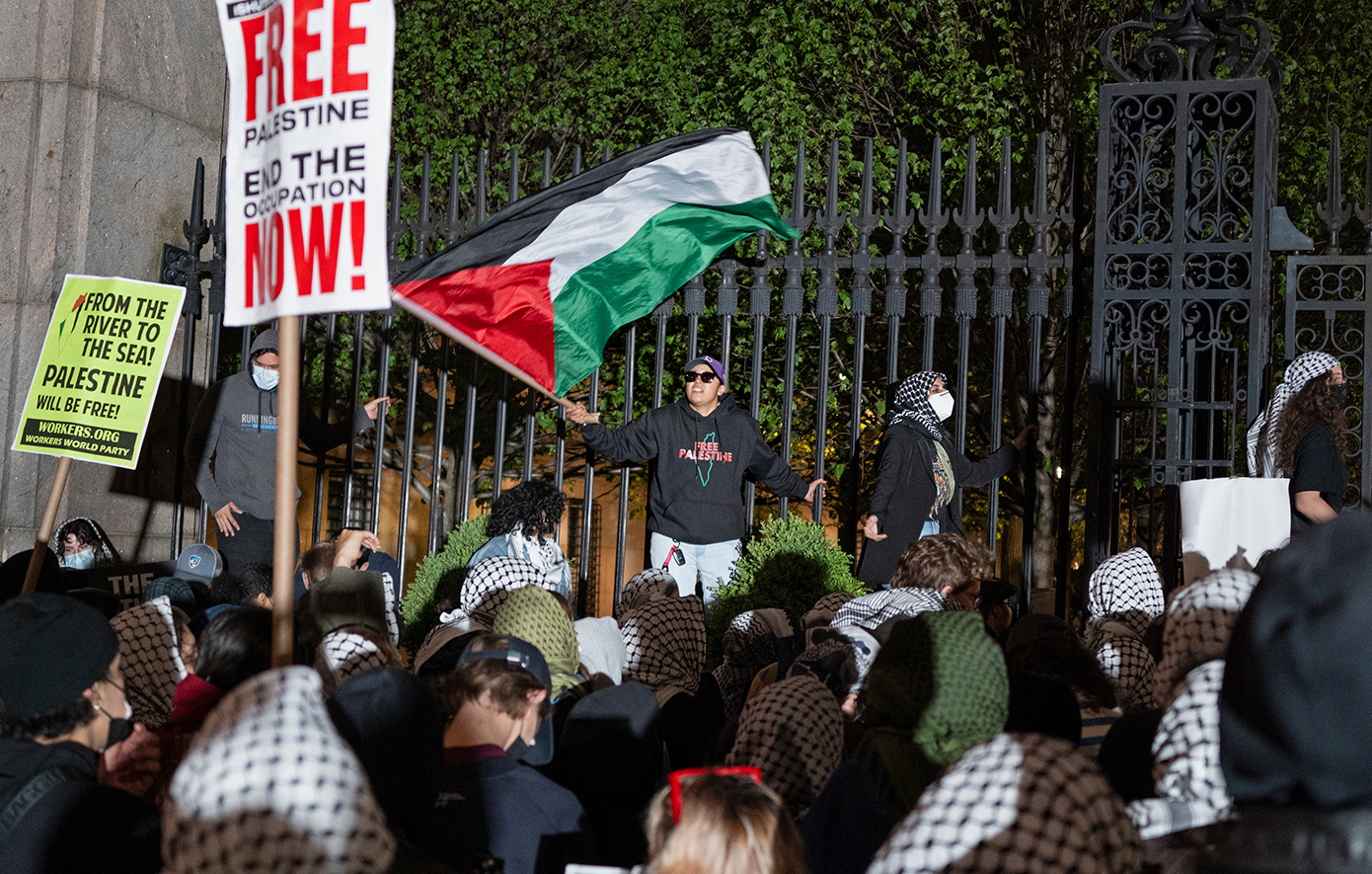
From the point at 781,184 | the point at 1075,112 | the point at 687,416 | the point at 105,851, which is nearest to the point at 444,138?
the point at 781,184

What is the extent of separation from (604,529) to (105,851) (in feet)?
82.9

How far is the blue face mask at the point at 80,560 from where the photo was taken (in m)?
7.53

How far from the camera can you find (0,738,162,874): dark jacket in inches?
94.1

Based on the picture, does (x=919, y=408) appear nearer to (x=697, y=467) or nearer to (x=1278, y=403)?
(x=697, y=467)

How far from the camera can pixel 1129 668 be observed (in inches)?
158

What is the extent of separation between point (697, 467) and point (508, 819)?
5.00 m

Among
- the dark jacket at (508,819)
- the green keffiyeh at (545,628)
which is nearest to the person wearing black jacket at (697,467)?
the green keffiyeh at (545,628)

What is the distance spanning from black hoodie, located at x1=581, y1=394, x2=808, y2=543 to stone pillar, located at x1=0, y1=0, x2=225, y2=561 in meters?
3.23

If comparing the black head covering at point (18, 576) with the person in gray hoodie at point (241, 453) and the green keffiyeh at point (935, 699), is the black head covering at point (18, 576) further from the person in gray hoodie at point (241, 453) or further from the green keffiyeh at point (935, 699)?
the green keffiyeh at point (935, 699)

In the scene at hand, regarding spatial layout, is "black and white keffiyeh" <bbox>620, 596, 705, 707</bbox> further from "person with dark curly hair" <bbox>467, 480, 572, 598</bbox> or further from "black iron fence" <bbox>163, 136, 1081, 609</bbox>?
"black iron fence" <bbox>163, 136, 1081, 609</bbox>

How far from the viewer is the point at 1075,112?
44.5 feet

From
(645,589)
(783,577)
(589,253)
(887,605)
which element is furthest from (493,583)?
(589,253)

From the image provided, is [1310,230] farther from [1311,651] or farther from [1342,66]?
[1311,651]

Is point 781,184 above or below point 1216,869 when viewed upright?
above
